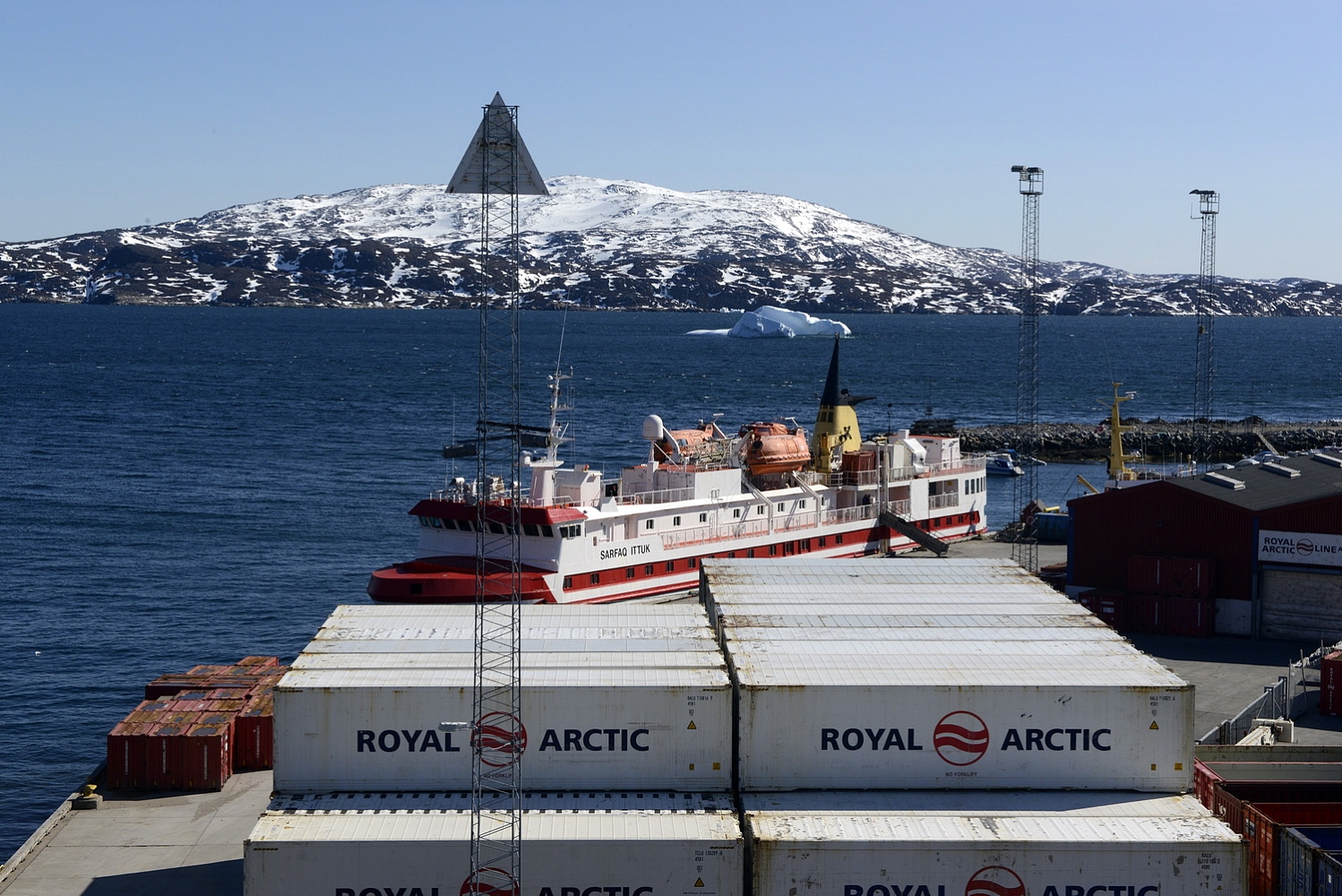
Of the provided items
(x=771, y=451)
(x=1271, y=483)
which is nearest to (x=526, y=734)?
(x=1271, y=483)

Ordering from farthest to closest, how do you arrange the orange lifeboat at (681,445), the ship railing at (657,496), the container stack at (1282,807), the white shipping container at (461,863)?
the orange lifeboat at (681,445)
the ship railing at (657,496)
the container stack at (1282,807)
the white shipping container at (461,863)

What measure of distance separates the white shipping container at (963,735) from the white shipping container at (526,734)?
87 cm

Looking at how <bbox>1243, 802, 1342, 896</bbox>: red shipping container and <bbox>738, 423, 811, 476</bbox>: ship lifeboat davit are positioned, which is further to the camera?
<bbox>738, 423, 811, 476</bbox>: ship lifeboat davit

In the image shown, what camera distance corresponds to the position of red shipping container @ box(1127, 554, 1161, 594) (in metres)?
43.2

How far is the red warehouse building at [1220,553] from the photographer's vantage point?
135ft

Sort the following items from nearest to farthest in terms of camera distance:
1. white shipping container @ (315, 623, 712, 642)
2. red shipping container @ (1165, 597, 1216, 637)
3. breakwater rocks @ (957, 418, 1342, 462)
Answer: white shipping container @ (315, 623, 712, 642)
red shipping container @ (1165, 597, 1216, 637)
breakwater rocks @ (957, 418, 1342, 462)

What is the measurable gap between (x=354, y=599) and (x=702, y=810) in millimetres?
33430

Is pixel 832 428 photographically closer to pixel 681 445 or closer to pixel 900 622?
pixel 681 445

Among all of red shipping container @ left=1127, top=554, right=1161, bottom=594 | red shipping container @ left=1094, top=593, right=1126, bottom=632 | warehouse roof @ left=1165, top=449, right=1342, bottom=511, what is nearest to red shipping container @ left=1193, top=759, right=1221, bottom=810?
red shipping container @ left=1094, top=593, right=1126, bottom=632

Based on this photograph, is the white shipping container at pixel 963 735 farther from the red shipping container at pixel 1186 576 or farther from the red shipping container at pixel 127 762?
the red shipping container at pixel 1186 576

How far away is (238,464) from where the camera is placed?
8831 centimetres

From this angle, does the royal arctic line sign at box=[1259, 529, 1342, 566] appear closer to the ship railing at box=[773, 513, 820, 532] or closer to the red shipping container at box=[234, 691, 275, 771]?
the ship railing at box=[773, 513, 820, 532]

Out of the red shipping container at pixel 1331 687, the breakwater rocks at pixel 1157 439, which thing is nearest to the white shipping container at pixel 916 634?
the red shipping container at pixel 1331 687

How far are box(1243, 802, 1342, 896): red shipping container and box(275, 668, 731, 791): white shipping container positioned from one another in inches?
348
